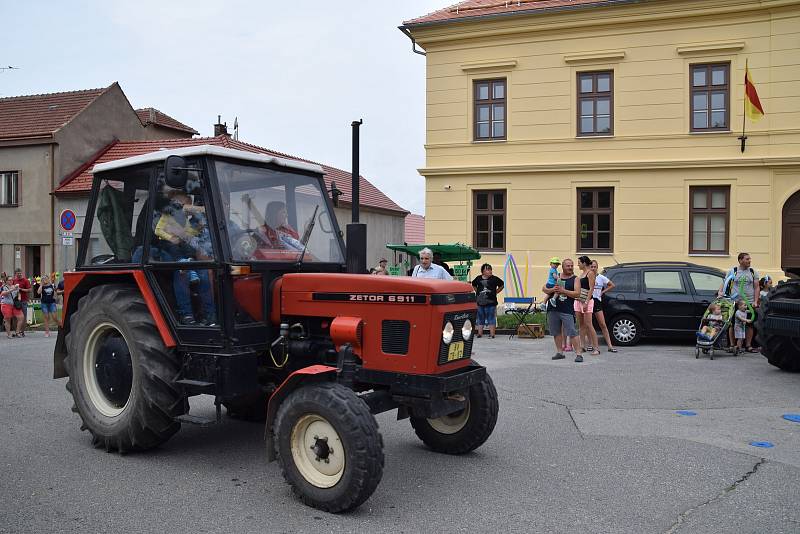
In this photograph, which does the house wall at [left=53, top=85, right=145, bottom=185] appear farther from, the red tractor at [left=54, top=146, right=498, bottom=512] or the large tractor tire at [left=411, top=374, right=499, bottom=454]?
the large tractor tire at [left=411, top=374, right=499, bottom=454]

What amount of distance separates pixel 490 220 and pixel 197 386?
53.7 ft

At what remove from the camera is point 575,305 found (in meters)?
12.1

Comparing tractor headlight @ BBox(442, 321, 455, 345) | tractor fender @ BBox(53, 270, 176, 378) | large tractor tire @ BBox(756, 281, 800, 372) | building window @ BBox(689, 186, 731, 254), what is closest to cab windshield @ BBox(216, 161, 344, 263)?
tractor fender @ BBox(53, 270, 176, 378)

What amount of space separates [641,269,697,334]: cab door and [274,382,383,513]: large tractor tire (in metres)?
9.90

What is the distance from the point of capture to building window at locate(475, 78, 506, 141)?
67.8 ft

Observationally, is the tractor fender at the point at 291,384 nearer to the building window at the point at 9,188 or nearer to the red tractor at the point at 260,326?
the red tractor at the point at 260,326

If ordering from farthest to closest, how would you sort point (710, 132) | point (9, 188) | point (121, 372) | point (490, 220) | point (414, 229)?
point (414, 229) < point (9, 188) < point (490, 220) < point (710, 132) < point (121, 372)

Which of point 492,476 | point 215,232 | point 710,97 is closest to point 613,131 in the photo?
point 710,97

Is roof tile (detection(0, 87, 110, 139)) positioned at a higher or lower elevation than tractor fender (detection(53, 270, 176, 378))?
higher

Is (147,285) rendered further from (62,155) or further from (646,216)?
(62,155)

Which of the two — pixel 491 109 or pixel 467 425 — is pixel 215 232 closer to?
pixel 467 425

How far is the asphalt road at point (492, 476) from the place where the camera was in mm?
4348

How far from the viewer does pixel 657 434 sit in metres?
6.48

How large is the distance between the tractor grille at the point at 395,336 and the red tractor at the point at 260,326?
10mm
